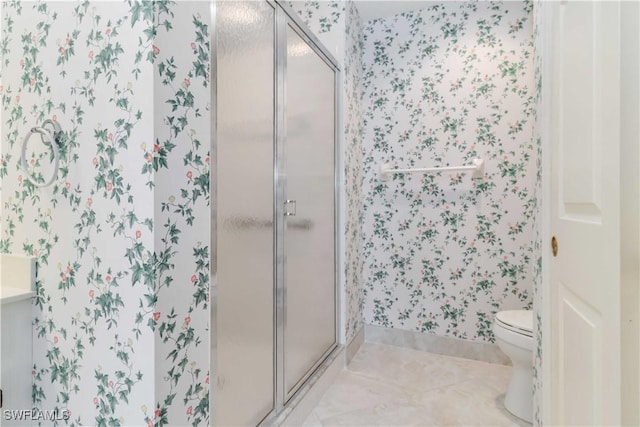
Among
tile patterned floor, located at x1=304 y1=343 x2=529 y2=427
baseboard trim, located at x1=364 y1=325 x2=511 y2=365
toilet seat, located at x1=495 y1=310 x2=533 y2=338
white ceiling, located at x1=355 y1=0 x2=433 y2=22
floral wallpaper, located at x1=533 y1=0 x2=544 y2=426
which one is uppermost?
white ceiling, located at x1=355 y1=0 x2=433 y2=22

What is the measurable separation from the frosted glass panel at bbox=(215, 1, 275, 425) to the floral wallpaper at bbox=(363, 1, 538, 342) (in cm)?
141

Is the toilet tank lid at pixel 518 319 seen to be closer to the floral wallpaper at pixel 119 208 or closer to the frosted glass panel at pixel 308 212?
the frosted glass panel at pixel 308 212

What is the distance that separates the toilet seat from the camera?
5.94 feet

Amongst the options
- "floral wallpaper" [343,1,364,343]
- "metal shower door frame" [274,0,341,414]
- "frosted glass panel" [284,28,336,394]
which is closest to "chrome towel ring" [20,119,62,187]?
"metal shower door frame" [274,0,341,414]

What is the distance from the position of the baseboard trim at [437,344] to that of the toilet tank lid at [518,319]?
0.52m

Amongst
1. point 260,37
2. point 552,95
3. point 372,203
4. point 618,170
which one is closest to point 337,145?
point 372,203

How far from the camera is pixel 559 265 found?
1.14 metres

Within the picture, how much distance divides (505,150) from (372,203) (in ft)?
3.28

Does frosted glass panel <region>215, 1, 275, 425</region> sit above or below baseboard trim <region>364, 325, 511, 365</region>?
above

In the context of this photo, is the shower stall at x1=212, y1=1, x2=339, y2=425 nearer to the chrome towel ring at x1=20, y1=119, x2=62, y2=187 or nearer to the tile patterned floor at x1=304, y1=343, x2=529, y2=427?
the tile patterned floor at x1=304, y1=343, x2=529, y2=427

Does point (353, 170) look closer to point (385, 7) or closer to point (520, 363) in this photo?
point (385, 7)

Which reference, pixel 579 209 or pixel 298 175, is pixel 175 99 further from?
pixel 579 209

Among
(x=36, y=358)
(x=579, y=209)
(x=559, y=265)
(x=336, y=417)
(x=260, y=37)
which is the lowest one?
(x=336, y=417)

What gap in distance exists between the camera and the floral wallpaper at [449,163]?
2.41 metres
